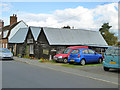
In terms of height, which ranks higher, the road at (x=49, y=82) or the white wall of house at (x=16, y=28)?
the white wall of house at (x=16, y=28)

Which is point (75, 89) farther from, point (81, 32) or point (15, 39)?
point (15, 39)

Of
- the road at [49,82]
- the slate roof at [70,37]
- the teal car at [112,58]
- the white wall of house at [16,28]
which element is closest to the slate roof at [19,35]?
the white wall of house at [16,28]

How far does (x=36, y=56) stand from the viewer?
24.6 metres

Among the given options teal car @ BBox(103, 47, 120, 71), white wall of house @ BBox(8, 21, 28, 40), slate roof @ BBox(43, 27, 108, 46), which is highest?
white wall of house @ BBox(8, 21, 28, 40)

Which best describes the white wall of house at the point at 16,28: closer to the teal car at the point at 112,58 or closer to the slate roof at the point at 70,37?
the slate roof at the point at 70,37

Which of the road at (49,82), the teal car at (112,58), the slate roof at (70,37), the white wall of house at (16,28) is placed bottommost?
the road at (49,82)

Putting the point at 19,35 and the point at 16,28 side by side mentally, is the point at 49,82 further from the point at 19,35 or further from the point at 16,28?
the point at 16,28

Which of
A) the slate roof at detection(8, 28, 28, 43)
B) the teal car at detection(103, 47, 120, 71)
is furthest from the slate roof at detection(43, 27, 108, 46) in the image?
the teal car at detection(103, 47, 120, 71)

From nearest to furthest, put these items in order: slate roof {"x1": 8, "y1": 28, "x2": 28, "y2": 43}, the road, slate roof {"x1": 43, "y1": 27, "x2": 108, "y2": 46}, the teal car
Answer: the road, the teal car, slate roof {"x1": 43, "y1": 27, "x2": 108, "y2": 46}, slate roof {"x1": 8, "y1": 28, "x2": 28, "y2": 43}

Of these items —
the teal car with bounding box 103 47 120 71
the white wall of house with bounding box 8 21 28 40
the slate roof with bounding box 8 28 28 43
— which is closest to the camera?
the teal car with bounding box 103 47 120 71

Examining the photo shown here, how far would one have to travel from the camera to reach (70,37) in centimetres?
2544

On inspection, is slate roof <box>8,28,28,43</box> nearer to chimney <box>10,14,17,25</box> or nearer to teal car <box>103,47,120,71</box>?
chimney <box>10,14,17,25</box>

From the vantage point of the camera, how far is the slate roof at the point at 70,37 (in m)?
23.2

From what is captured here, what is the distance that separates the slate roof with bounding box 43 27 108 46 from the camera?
76.0 feet
